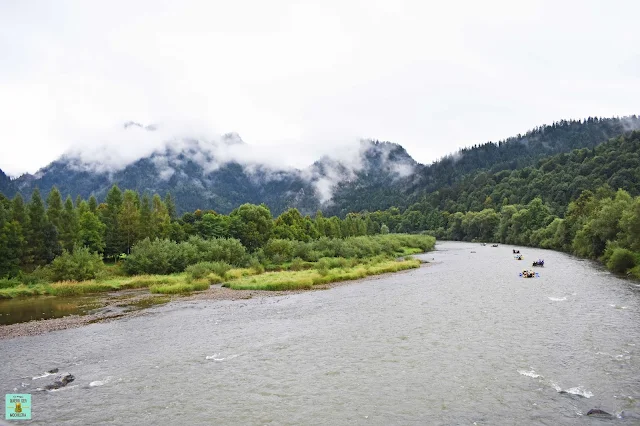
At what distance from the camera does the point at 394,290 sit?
60.2 m

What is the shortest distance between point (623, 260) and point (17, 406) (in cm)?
7899

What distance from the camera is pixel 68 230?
92375 millimetres

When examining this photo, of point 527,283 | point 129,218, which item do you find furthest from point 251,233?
point 527,283

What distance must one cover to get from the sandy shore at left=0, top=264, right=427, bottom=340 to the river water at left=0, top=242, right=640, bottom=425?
2696 mm

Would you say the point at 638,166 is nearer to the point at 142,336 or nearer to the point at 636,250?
the point at 636,250

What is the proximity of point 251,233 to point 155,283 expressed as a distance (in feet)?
146

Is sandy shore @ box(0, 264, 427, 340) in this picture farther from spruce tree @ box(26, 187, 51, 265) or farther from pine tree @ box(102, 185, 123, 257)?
pine tree @ box(102, 185, 123, 257)

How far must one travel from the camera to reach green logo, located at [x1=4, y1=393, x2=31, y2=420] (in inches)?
833

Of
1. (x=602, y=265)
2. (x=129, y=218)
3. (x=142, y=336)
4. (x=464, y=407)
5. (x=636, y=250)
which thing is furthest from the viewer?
(x=129, y=218)

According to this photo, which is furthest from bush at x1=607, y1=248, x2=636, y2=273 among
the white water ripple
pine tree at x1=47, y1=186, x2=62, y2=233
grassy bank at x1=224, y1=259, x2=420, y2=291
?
pine tree at x1=47, y1=186, x2=62, y2=233

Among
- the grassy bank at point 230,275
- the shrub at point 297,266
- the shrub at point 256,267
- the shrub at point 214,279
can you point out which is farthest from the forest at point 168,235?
the shrub at point 214,279

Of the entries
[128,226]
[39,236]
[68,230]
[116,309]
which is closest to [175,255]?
[39,236]

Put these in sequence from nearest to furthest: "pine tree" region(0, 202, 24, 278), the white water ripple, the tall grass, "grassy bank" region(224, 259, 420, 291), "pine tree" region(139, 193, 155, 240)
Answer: the white water ripple, the tall grass, "grassy bank" region(224, 259, 420, 291), "pine tree" region(0, 202, 24, 278), "pine tree" region(139, 193, 155, 240)

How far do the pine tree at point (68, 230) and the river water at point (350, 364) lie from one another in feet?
177
